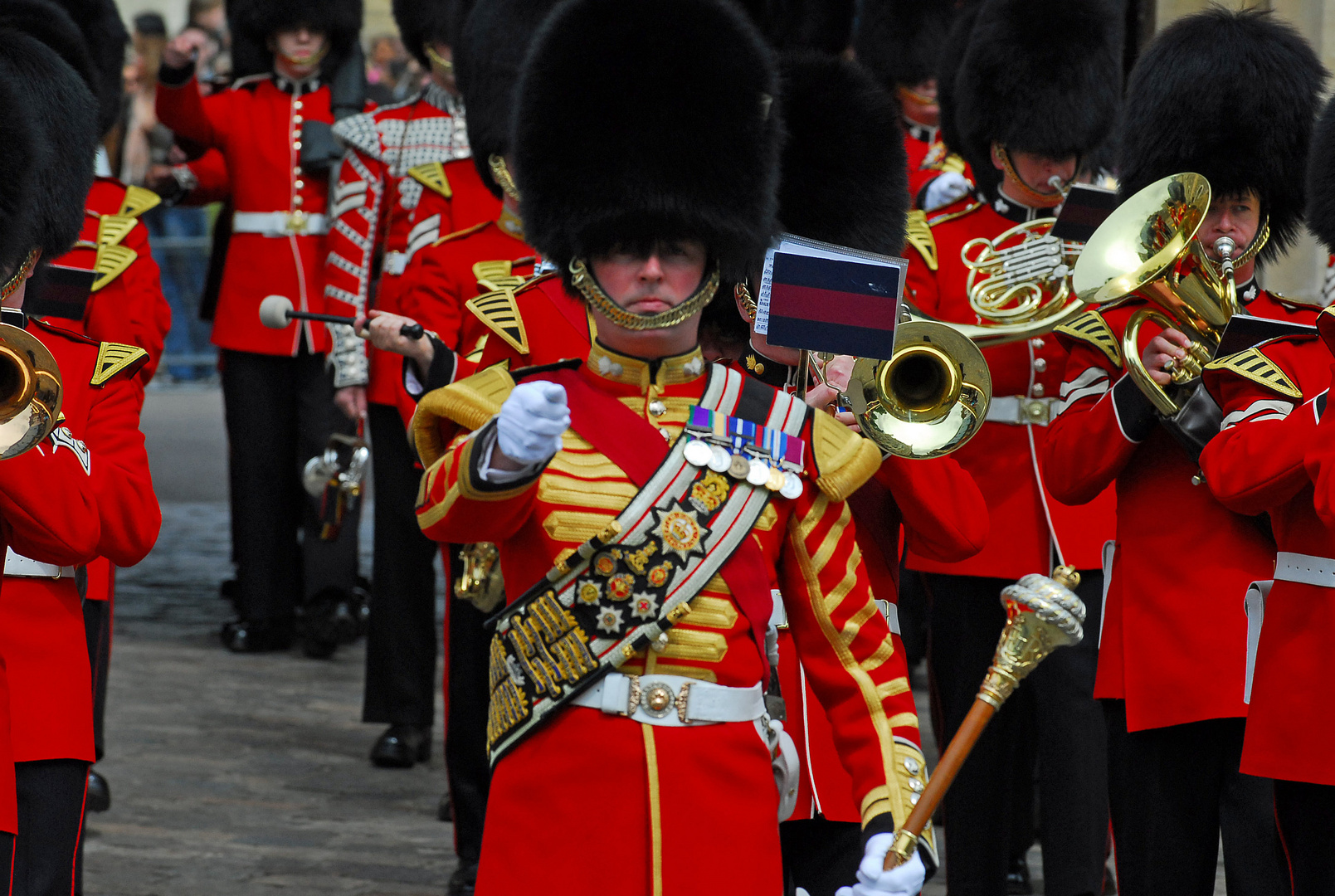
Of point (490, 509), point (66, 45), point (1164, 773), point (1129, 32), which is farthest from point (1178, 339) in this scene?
point (1129, 32)

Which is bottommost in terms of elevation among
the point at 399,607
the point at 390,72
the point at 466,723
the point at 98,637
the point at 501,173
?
the point at 390,72

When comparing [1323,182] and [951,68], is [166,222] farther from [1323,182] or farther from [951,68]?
[1323,182]

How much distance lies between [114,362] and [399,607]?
2575 mm

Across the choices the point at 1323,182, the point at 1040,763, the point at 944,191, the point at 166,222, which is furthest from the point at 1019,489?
the point at 166,222

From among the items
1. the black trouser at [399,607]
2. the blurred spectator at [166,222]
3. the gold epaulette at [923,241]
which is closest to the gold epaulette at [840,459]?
the gold epaulette at [923,241]

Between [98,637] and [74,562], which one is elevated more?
[74,562]

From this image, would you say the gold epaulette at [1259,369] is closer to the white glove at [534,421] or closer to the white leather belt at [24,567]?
the white glove at [534,421]

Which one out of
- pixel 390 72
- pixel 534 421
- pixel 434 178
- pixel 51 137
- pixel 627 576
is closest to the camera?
pixel 534 421

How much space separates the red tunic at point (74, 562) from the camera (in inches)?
139

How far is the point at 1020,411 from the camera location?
4.91m

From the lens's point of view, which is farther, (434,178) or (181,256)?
(181,256)

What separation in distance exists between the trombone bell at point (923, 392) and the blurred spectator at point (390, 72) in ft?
15.1

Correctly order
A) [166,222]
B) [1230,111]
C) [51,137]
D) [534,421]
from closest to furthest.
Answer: [534,421] < [51,137] < [1230,111] < [166,222]

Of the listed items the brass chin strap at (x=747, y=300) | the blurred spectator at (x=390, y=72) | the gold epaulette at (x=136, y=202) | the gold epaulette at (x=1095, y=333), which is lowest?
the blurred spectator at (x=390, y=72)
